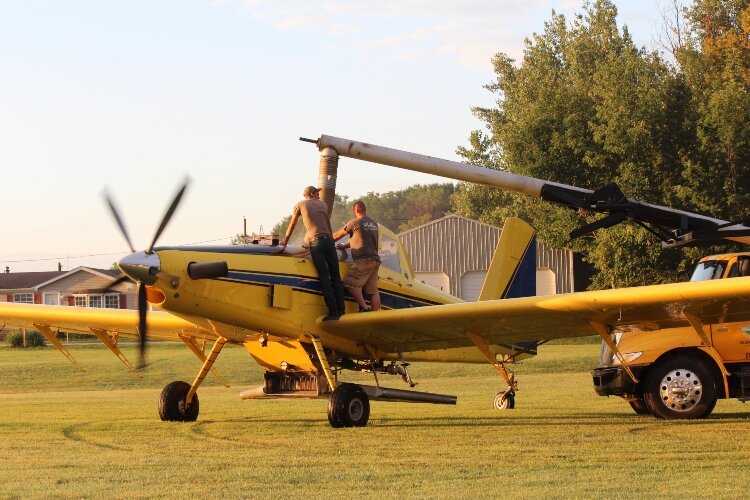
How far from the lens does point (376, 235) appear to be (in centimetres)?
1509

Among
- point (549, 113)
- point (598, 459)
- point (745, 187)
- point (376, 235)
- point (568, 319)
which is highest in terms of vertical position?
point (549, 113)

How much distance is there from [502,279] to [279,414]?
4.20m

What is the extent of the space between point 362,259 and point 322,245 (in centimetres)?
83

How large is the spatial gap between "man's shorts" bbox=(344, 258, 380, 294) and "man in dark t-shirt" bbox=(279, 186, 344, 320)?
1.06ft

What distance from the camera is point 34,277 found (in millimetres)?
75000

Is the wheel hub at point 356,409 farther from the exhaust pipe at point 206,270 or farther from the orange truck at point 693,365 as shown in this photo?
the orange truck at point 693,365

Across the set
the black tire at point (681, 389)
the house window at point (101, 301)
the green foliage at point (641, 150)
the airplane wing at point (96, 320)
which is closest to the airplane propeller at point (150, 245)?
the airplane wing at point (96, 320)

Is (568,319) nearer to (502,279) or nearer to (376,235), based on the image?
(376,235)

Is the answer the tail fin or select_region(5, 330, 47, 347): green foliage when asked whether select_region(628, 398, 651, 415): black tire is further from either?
select_region(5, 330, 47, 347): green foliage

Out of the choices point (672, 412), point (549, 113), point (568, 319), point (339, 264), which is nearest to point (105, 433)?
point (339, 264)

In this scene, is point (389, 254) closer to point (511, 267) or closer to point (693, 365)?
point (511, 267)

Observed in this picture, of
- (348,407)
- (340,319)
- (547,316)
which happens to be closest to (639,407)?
(547,316)

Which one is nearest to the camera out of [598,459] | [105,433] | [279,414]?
[598,459]

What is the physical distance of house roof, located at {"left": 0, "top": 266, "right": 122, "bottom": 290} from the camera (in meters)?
71.0
